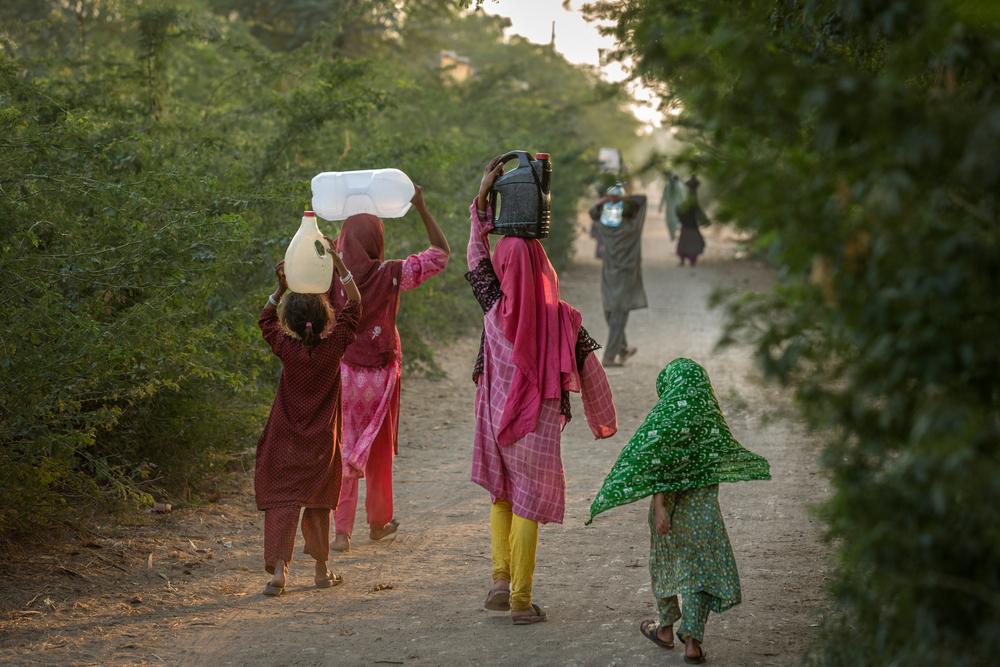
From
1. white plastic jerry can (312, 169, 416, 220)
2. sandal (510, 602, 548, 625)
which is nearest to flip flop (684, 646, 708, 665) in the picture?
sandal (510, 602, 548, 625)

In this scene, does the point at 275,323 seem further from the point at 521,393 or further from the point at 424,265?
the point at 521,393

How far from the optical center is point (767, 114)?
3070 mm

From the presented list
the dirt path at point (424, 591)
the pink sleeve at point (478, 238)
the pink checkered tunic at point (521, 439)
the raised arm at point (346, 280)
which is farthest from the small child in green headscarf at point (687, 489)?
the raised arm at point (346, 280)

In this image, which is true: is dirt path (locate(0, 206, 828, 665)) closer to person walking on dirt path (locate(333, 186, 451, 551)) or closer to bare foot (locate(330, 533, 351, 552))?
bare foot (locate(330, 533, 351, 552))

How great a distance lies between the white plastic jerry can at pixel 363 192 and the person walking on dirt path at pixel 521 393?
1.13 meters

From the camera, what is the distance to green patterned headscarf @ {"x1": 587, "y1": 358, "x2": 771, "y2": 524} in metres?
5.04

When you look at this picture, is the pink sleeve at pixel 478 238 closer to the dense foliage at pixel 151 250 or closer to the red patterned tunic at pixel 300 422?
the red patterned tunic at pixel 300 422

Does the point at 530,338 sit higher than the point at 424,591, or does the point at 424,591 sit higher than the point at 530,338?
the point at 530,338

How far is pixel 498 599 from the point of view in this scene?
577 centimetres

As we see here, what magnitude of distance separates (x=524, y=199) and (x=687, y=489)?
1.59m

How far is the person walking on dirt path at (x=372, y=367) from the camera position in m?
6.94

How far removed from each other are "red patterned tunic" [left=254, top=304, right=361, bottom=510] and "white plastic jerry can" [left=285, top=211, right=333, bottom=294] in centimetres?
27

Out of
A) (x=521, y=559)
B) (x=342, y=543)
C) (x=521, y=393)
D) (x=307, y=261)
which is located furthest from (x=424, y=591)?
(x=307, y=261)

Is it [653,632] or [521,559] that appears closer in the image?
[653,632]
